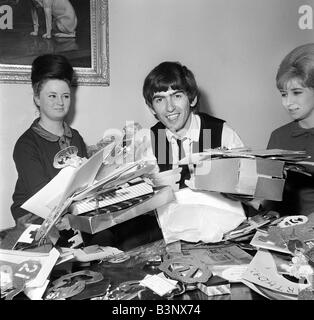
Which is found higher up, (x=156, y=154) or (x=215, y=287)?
(x=156, y=154)

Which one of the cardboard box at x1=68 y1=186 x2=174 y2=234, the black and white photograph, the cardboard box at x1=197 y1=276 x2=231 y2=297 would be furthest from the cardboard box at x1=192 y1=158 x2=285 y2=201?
the cardboard box at x1=197 y1=276 x2=231 y2=297

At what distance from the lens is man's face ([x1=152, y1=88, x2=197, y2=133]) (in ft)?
4.27

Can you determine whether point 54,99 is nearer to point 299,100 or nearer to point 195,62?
point 195,62

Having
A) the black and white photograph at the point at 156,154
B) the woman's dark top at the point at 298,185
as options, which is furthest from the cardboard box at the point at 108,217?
the woman's dark top at the point at 298,185

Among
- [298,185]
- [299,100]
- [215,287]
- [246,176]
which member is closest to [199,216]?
[246,176]

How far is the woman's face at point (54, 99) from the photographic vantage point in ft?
4.42

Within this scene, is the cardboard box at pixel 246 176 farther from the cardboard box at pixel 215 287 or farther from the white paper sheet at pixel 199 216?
the cardboard box at pixel 215 287

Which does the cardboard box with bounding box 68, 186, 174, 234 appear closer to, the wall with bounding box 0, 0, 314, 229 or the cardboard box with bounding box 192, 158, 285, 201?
the cardboard box with bounding box 192, 158, 285, 201

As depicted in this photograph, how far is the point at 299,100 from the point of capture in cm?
120

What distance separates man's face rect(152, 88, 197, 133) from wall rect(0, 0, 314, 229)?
232mm

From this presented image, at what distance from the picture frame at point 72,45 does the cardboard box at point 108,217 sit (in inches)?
35.9

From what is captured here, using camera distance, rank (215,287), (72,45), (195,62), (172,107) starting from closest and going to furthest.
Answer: (215,287)
(172,107)
(72,45)
(195,62)

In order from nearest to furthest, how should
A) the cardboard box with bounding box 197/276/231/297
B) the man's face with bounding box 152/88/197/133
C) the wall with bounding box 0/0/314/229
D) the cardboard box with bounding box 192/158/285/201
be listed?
the cardboard box with bounding box 197/276/231/297 < the cardboard box with bounding box 192/158/285/201 < the man's face with bounding box 152/88/197/133 < the wall with bounding box 0/0/314/229

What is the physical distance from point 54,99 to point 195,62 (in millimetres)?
673
